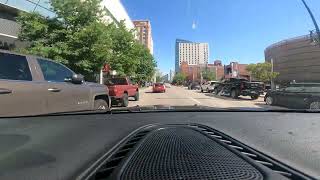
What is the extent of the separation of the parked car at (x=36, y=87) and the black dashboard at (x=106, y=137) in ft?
8.80

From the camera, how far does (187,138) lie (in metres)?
3.04

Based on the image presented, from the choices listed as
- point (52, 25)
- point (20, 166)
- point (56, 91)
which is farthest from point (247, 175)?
point (52, 25)

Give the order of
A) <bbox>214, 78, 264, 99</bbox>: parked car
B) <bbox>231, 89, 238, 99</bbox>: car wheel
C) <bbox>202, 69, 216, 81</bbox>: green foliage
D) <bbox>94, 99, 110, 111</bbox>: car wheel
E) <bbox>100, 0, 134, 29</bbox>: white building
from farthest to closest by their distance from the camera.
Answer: <bbox>202, 69, 216, 81</bbox>: green foliage < <bbox>100, 0, 134, 29</bbox>: white building < <bbox>231, 89, 238, 99</bbox>: car wheel < <bbox>214, 78, 264, 99</bbox>: parked car < <bbox>94, 99, 110, 111</bbox>: car wheel

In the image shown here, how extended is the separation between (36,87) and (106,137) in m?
5.07

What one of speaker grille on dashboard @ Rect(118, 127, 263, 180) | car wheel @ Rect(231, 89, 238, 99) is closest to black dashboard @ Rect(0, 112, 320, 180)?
speaker grille on dashboard @ Rect(118, 127, 263, 180)

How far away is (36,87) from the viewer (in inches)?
322

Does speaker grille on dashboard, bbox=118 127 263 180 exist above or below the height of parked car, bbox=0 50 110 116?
below

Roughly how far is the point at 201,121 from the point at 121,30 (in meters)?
37.6

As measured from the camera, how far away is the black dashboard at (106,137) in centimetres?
255

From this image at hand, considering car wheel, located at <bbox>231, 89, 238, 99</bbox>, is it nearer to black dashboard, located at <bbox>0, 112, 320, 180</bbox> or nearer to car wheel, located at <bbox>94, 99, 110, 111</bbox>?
car wheel, located at <bbox>94, 99, 110, 111</bbox>

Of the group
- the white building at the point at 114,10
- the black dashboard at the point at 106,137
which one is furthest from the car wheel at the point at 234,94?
the black dashboard at the point at 106,137

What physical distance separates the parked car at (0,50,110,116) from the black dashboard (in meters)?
2.68

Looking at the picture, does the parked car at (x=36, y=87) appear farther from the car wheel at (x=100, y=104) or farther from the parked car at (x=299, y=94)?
the parked car at (x=299, y=94)

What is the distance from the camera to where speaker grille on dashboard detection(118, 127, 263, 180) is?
2.06 meters
